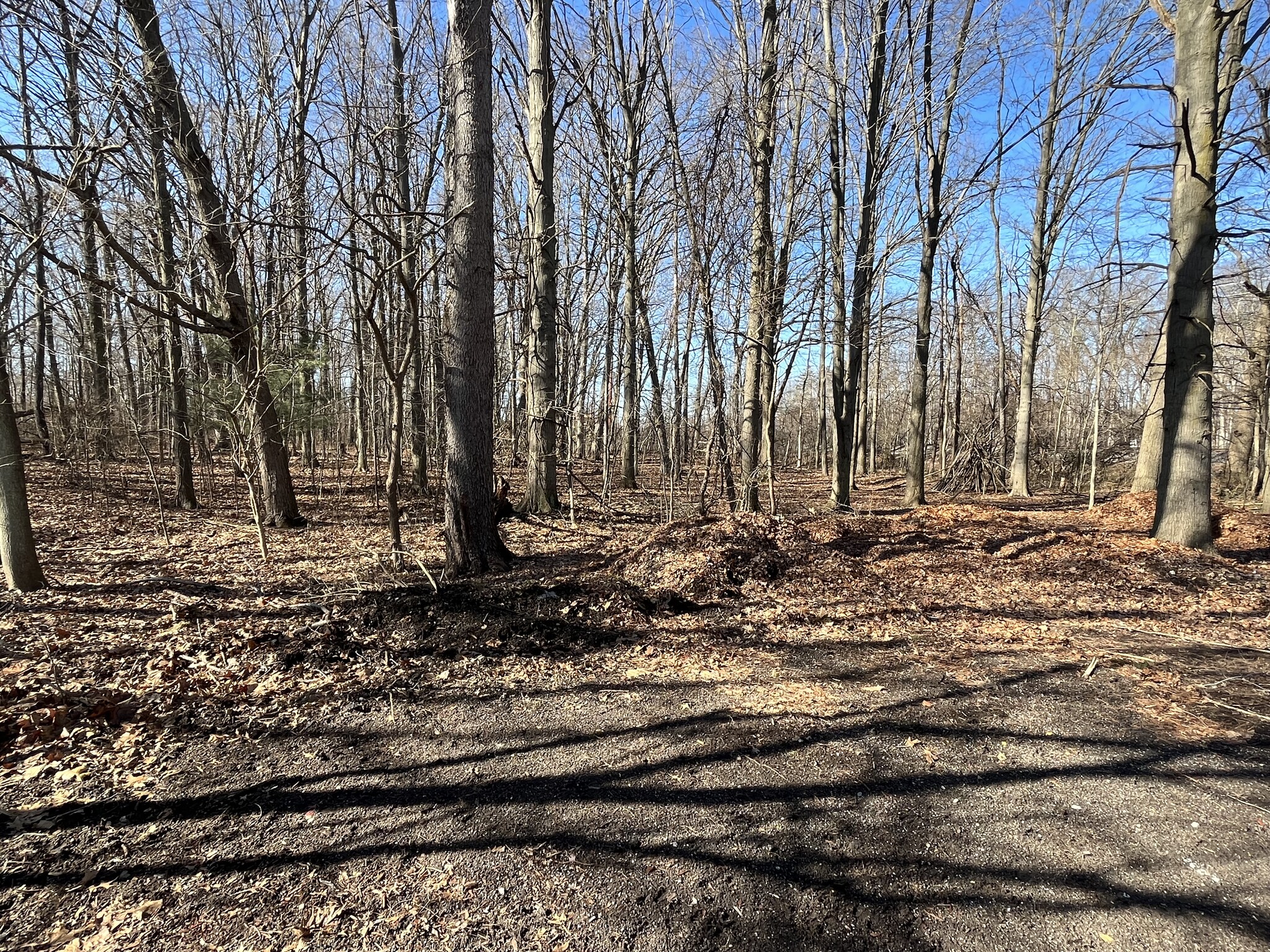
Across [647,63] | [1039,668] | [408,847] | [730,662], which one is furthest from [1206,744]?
[647,63]

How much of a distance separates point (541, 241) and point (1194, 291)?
8.19 meters

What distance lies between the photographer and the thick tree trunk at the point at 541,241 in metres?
8.33

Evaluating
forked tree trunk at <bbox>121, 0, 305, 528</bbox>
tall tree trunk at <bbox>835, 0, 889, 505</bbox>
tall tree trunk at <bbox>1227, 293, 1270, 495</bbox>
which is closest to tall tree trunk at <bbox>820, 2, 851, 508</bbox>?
tall tree trunk at <bbox>835, 0, 889, 505</bbox>

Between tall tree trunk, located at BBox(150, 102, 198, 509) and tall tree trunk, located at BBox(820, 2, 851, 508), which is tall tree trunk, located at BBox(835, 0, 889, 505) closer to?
tall tree trunk, located at BBox(820, 2, 851, 508)

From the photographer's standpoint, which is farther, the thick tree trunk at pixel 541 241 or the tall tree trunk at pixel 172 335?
the thick tree trunk at pixel 541 241

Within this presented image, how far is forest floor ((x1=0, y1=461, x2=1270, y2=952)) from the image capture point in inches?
80.0

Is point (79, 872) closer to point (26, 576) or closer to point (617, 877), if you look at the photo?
point (617, 877)

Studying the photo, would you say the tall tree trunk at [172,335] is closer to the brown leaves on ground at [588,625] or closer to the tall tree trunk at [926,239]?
the brown leaves on ground at [588,625]

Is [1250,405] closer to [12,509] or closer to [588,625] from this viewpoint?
[588,625]

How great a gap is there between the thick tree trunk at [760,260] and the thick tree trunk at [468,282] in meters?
3.74

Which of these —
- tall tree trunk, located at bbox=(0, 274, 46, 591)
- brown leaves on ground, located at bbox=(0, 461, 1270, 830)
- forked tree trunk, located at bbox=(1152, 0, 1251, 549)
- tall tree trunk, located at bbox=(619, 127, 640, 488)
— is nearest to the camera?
brown leaves on ground, located at bbox=(0, 461, 1270, 830)

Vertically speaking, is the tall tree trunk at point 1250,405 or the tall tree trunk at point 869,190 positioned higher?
the tall tree trunk at point 869,190

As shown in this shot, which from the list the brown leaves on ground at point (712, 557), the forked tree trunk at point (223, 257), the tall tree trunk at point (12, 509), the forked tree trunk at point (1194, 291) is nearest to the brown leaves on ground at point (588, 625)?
the brown leaves on ground at point (712, 557)

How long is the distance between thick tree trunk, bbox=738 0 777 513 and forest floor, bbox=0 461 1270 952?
9.76 ft
